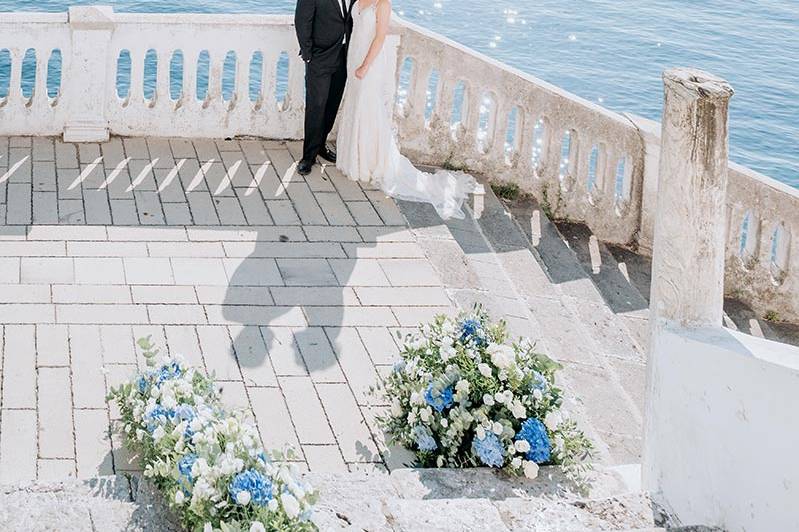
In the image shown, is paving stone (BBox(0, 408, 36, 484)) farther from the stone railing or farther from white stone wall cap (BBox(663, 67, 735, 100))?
the stone railing

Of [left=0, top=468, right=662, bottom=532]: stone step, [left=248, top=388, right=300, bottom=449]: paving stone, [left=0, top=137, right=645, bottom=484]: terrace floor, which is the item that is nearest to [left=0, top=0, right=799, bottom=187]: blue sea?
[left=0, top=137, right=645, bottom=484]: terrace floor

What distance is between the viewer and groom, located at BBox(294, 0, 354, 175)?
912 cm

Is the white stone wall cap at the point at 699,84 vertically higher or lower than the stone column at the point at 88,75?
higher

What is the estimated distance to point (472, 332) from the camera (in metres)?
5.68

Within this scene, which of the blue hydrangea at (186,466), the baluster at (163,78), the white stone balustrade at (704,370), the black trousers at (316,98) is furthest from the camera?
the baluster at (163,78)

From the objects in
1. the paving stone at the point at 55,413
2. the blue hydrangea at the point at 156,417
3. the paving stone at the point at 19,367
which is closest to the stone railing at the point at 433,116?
the paving stone at the point at 19,367

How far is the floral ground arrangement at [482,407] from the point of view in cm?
527

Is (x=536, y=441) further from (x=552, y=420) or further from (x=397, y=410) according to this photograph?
(x=397, y=410)

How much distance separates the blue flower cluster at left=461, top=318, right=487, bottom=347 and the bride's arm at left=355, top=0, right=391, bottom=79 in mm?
3823

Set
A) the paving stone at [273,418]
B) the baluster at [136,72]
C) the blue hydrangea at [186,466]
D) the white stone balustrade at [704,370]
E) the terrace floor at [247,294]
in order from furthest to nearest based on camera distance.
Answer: the baluster at [136,72] < the terrace floor at [247,294] < the paving stone at [273,418] < the white stone balustrade at [704,370] < the blue hydrangea at [186,466]

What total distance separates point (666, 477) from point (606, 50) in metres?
20.6

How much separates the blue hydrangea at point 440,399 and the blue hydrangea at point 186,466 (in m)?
1.29

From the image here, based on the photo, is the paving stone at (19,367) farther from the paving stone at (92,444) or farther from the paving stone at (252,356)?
the paving stone at (252,356)

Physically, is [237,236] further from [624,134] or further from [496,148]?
[624,134]
